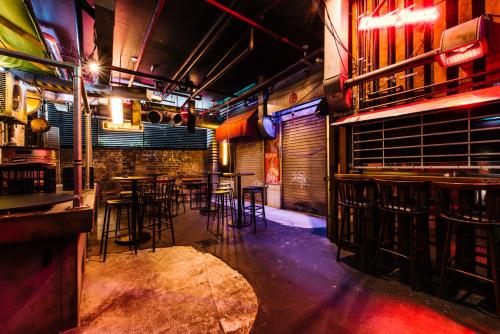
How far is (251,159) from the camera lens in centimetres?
818

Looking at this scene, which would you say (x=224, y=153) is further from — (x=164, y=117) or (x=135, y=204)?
(x=135, y=204)

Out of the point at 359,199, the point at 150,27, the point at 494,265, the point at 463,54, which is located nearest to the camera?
the point at 494,265

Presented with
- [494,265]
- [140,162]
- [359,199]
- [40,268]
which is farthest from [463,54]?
[140,162]

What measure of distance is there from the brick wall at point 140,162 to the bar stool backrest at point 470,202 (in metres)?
8.32

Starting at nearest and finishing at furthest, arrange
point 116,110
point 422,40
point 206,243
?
1. point 422,40
2. point 206,243
3. point 116,110

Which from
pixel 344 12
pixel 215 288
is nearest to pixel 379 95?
pixel 344 12

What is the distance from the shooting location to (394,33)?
3359mm

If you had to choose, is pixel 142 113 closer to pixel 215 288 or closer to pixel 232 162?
pixel 232 162

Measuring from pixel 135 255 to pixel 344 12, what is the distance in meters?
5.12

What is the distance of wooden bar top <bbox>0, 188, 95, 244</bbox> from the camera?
145 cm

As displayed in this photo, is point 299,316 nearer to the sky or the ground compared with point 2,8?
nearer to the ground

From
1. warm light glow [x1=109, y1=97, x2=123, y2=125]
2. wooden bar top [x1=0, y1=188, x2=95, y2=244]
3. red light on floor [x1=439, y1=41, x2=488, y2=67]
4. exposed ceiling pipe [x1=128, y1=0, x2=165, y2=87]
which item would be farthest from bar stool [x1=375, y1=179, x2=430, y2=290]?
warm light glow [x1=109, y1=97, x2=123, y2=125]

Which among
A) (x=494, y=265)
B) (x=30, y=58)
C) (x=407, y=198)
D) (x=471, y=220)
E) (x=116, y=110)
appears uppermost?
(x=116, y=110)

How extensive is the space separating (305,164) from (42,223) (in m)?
5.48
